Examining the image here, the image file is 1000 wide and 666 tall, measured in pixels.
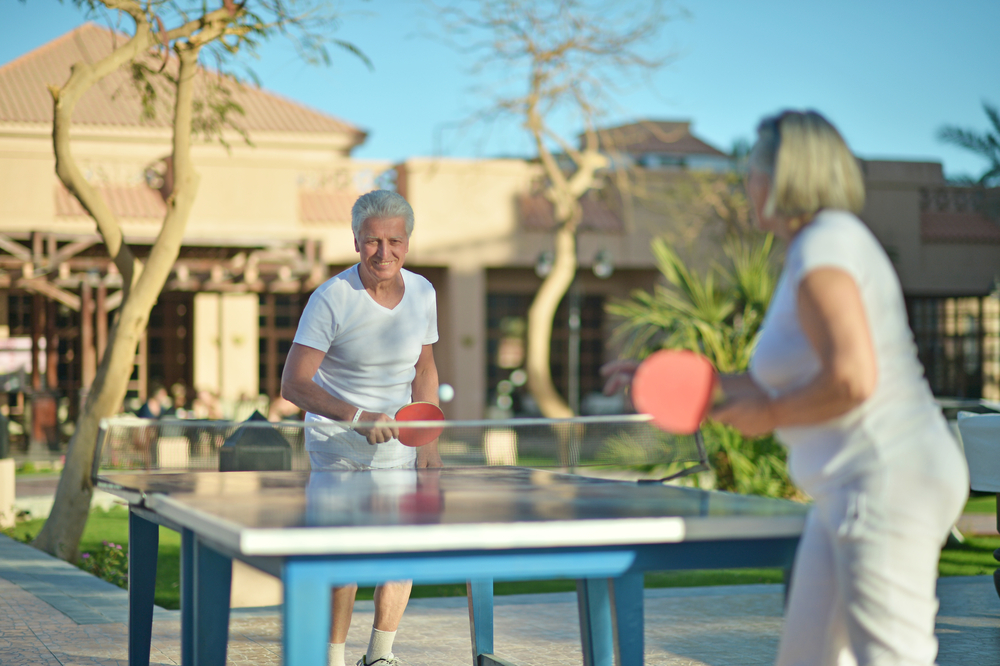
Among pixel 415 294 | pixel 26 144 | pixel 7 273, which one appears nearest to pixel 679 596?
pixel 415 294

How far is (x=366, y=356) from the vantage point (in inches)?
164

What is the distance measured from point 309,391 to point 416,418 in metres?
0.48

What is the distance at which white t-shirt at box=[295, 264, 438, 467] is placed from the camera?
4.04 meters

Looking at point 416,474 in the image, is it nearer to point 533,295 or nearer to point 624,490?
point 624,490

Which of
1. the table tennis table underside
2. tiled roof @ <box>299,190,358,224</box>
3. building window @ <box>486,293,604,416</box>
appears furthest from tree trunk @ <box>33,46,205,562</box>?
building window @ <box>486,293,604,416</box>

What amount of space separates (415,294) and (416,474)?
88cm

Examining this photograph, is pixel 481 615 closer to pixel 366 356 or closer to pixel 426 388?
pixel 426 388

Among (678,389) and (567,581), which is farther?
(567,581)

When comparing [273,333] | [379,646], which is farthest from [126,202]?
[379,646]

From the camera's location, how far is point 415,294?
14.3 feet

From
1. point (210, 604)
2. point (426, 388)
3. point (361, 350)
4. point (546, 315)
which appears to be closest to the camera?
point (210, 604)

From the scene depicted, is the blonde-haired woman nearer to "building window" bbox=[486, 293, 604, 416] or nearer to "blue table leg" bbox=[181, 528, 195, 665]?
"blue table leg" bbox=[181, 528, 195, 665]

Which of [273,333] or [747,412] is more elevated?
[273,333]

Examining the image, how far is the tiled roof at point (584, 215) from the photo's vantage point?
2631cm
